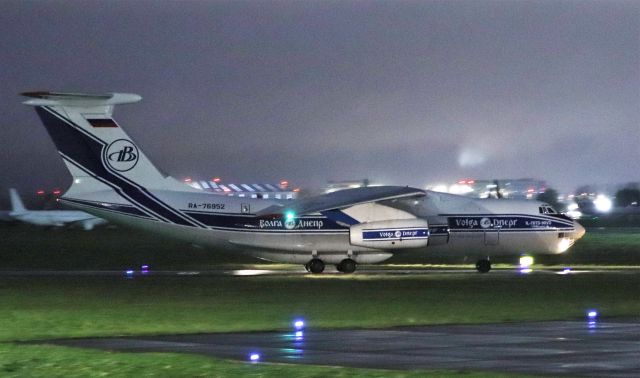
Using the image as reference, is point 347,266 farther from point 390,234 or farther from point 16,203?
point 16,203

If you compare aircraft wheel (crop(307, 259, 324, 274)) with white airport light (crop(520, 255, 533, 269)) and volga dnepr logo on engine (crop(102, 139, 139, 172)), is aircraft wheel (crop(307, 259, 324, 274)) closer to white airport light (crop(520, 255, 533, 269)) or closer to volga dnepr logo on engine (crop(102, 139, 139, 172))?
volga dnepr logo on engine (crop(102, 139, 139, 172))

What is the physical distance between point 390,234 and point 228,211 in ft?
19.9

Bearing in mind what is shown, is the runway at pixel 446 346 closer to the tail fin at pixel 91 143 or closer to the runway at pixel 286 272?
the runway at pixel 286 272

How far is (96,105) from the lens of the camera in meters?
39.6

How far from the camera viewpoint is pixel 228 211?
3975 cm

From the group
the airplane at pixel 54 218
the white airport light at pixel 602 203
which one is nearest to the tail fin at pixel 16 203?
the airplane at pixel 54 218

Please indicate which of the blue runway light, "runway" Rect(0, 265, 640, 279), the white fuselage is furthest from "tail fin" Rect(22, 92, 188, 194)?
the blue runway light

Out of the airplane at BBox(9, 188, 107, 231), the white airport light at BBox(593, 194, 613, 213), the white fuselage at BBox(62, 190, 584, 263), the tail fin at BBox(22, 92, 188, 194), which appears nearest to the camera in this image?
the tail fin at BBox(22, 92, 188, 194)

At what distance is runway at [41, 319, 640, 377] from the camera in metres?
15.2

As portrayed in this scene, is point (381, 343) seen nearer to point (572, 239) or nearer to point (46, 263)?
point (572, 239)

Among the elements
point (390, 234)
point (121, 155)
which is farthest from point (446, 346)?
point (121, 155)

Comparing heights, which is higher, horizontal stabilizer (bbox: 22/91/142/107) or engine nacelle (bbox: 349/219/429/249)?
horizontal stabilizer (bbox: 22/91/142/107)

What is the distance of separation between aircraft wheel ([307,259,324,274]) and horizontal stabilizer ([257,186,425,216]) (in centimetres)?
230

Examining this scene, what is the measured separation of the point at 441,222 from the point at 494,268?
4300 millimetres
